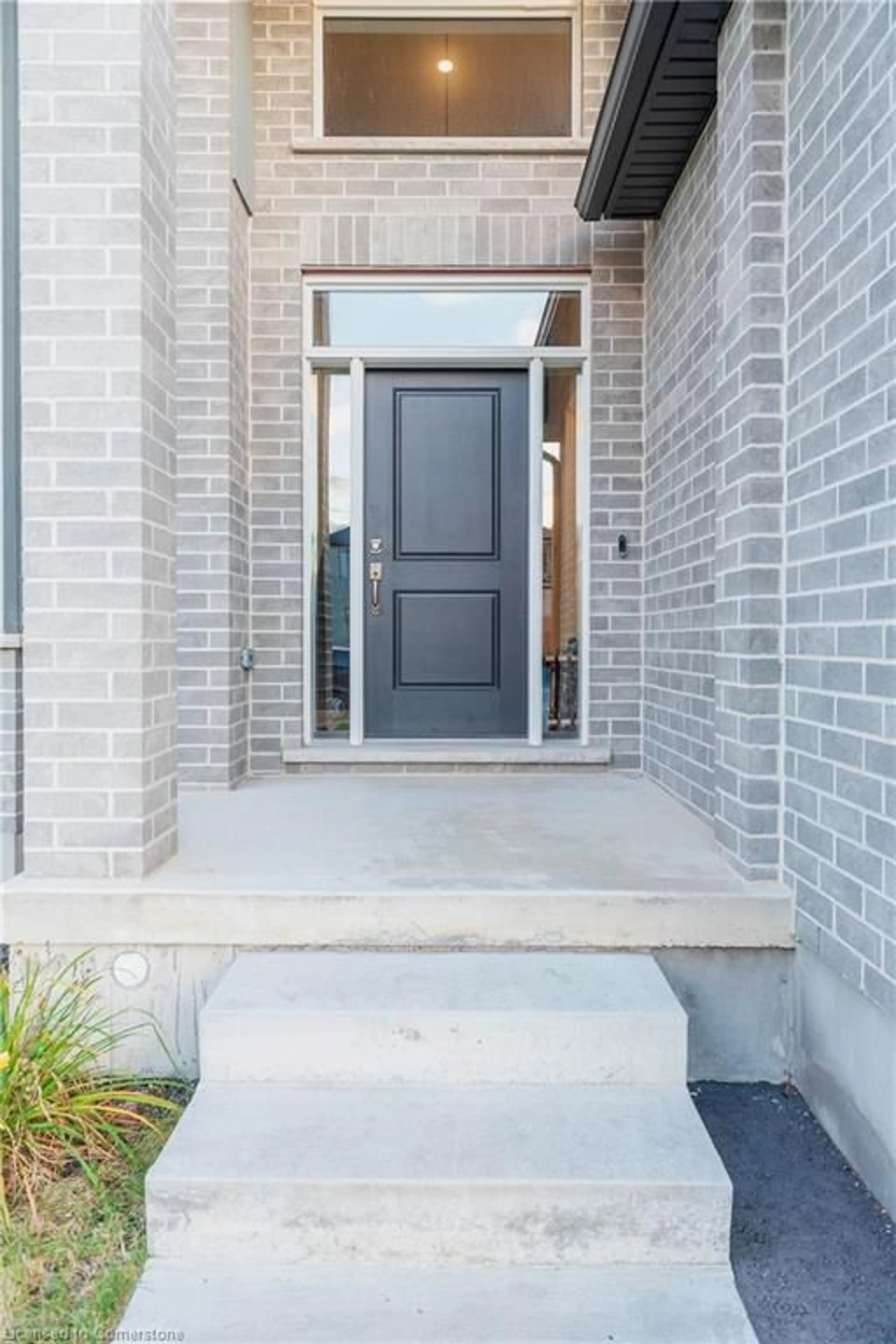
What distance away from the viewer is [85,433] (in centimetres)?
249

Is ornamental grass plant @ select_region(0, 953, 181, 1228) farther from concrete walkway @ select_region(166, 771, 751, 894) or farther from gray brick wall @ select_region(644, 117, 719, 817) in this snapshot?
gray brick wall @ select_region(644, 117, 719, 817)

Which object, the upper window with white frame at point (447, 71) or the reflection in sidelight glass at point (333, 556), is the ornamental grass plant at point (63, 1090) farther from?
the upper window with white frame at point (447, 71)

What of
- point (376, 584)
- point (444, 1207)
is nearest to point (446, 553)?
point (376, 584)

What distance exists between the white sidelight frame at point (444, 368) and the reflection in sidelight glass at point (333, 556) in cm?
3

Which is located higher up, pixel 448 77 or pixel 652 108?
pixel 448 77

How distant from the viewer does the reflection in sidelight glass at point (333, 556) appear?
4.55 metres

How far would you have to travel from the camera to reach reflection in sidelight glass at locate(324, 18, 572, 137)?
173 inches

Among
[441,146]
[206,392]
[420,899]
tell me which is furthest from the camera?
[441,146]

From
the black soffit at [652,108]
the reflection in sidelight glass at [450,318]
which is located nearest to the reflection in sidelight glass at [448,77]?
the black soffit at [652,108]

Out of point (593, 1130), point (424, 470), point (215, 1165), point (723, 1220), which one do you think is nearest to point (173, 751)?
point (215, 1165)

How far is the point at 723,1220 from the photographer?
66.0 inches

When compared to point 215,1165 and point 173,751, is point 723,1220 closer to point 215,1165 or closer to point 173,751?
point 215,1165

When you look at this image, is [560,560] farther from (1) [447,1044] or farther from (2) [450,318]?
(1) [447,1044]

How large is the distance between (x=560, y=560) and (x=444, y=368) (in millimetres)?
1100
